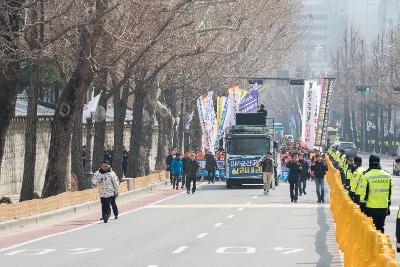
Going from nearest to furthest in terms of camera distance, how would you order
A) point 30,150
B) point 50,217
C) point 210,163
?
1. point 50,217
2. point 30,150
3. point 210,163

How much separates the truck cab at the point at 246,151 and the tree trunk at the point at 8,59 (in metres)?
24.5

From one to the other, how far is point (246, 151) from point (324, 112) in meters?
12.2

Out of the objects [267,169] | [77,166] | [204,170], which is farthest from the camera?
[204,170]

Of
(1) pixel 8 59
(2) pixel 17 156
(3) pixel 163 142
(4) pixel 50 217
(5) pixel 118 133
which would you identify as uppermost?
(3) pixel 163 142

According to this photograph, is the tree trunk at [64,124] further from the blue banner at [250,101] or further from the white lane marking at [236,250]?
the blue banner at [250,101]

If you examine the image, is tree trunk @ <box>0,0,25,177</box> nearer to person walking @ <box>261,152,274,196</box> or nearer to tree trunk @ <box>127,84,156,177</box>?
person walking @ <box>261,152,274,196</box>

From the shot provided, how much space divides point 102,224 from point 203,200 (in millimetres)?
14026

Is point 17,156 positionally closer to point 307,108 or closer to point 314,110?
point 307,108

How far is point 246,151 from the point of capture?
57562 millimetres

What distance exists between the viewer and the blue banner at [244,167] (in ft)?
187

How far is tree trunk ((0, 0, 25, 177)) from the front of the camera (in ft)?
99.7

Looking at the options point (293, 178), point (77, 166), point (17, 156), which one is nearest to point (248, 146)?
point (17, 156)

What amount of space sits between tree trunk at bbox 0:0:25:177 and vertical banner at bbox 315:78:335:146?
36377 mm

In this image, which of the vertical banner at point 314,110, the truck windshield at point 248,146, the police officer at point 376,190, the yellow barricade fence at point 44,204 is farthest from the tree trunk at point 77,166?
the vertical banner at point 314,110
